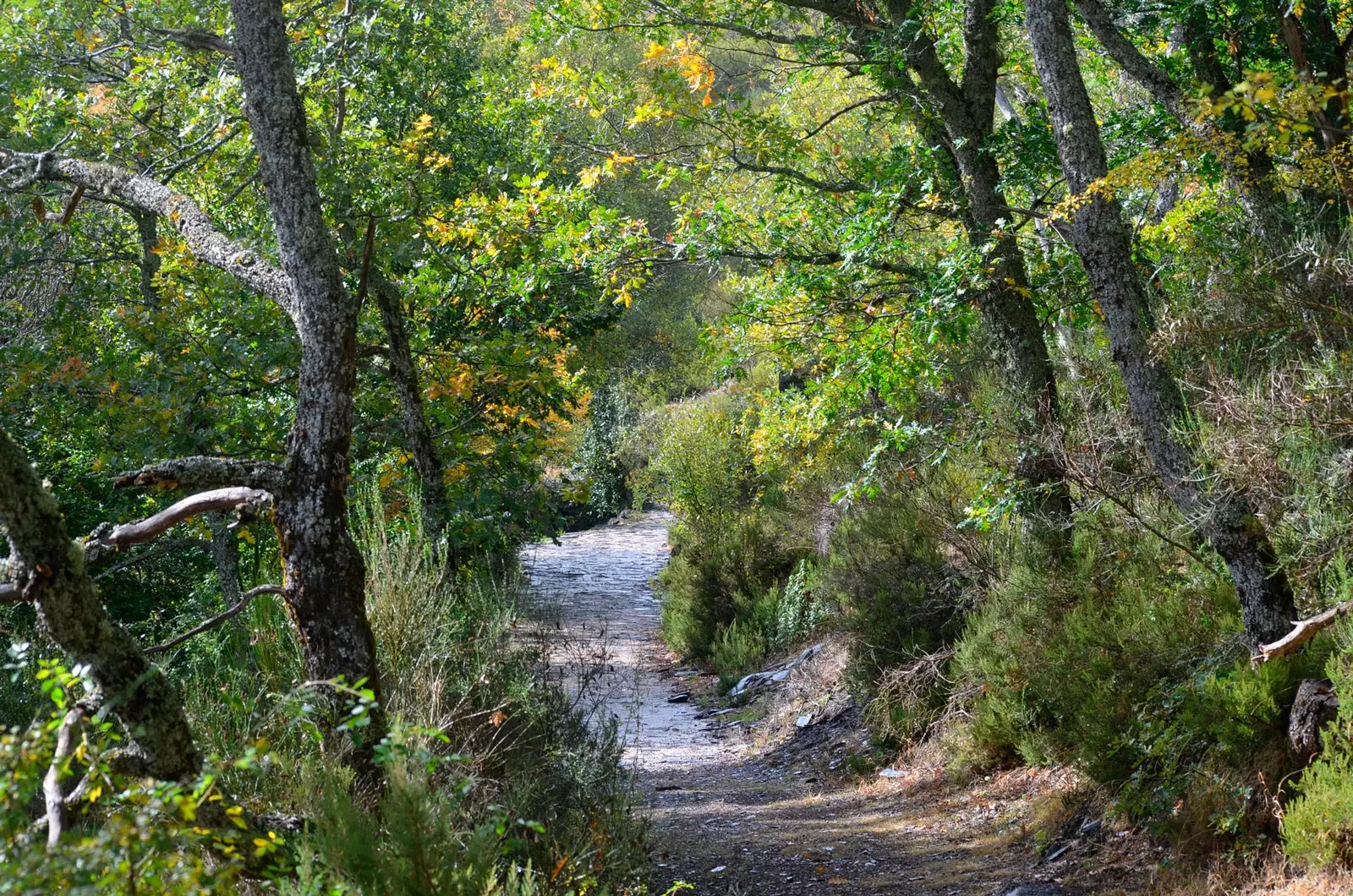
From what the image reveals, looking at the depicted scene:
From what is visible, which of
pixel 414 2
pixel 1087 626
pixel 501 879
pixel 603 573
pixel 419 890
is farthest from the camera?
pixel 603 573

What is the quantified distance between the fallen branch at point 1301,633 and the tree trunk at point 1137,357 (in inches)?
4.7

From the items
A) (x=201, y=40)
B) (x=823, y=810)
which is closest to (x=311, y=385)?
(x=201, y=40)

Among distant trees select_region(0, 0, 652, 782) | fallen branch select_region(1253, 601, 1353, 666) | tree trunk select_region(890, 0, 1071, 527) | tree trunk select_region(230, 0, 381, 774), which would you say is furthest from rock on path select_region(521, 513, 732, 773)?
tree trunk select_region(890, 0, 1071, 527)

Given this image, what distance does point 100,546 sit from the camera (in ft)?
13.1

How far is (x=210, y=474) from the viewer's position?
4270 mm

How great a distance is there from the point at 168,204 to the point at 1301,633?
221 inches

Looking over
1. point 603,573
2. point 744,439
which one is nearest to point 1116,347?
point 744,439

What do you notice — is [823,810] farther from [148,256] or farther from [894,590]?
[148,256]

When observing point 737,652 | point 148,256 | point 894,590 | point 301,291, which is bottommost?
point 737,652

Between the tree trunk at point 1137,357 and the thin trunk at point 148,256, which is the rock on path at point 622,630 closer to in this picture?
the tree trunk at point 1137,357

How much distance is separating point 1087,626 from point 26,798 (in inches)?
224

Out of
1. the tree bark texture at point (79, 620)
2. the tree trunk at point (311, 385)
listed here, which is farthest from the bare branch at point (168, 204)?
the tree bark texture at point (79, 620)

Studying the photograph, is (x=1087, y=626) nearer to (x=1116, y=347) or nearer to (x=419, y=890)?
(x=1116, y=347)

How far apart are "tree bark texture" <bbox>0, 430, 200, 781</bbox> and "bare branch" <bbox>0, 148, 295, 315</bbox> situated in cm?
174
